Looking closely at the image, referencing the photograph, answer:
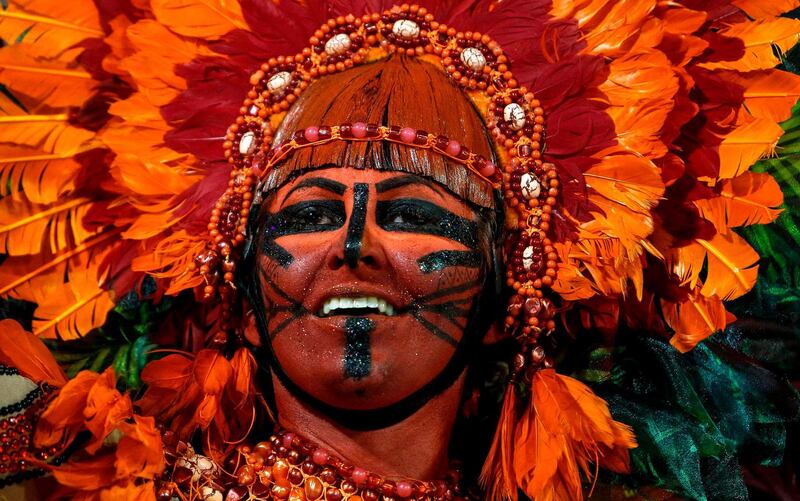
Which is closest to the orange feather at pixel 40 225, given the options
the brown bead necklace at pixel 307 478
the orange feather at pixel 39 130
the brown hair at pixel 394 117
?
the orange feather at pixel 39 130

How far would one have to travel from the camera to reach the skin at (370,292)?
2656 millimetres

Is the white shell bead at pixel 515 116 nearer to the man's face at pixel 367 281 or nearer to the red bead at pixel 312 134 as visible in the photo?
the man's face at pixel 367 281

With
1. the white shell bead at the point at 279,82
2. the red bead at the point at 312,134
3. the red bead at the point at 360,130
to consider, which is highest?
the white shell bead at the point at 279,82

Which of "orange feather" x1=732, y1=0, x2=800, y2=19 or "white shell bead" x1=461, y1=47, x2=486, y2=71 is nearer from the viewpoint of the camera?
"white shell bead" x1=461, y1=47, x2=486, y2=71

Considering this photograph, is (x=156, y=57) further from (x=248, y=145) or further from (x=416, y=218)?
(x=416, y=218)

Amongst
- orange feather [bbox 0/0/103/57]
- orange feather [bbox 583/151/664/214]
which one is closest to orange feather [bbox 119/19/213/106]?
orange feather [bbox 0/0/103/57]

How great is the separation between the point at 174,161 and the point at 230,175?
0.60 feet

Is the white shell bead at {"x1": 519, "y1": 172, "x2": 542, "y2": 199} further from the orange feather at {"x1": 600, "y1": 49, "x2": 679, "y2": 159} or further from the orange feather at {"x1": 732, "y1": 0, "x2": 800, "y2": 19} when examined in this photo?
the orange feather at {"x1": 732, "y1": 0, "x2": 800, "y2": 19}

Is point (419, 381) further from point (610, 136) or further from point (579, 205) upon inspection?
point (610, 136)

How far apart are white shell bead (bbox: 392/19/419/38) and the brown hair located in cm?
7

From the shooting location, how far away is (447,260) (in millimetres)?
2734

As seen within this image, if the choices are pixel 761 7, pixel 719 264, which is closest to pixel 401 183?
pixel 719 264

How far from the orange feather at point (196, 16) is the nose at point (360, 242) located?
0.74 metres

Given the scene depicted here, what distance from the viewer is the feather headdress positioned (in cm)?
296
